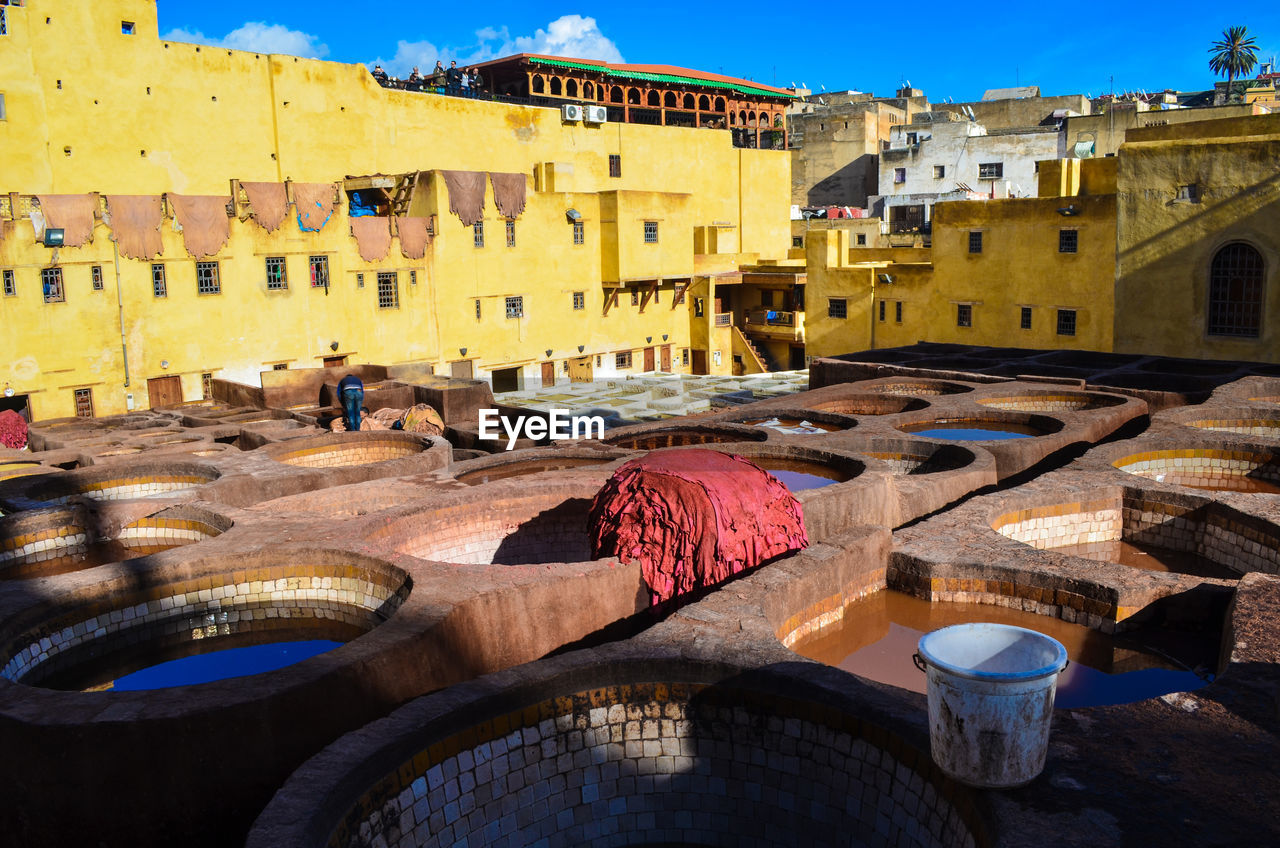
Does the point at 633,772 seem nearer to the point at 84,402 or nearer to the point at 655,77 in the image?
the point at 84,402

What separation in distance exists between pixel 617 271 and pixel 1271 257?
66.1ft

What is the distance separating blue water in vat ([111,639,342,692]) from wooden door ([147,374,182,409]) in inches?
748

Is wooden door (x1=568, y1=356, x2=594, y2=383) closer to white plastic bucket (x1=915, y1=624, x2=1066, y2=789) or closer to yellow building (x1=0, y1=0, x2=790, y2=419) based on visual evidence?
yellow building (x1=0, y1=0, x2=790, y2=419)

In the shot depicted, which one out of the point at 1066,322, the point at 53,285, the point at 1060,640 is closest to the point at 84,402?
the point at 53,285

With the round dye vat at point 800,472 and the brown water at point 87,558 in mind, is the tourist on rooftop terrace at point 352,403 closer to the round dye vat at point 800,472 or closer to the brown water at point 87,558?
the brown water at point 87,558

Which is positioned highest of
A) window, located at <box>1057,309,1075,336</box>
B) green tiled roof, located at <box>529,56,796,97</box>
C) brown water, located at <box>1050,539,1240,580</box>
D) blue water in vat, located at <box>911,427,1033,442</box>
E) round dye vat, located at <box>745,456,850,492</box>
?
green tiled roof, located at <box>529,56,796,97</box>

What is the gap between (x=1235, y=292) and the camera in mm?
24203

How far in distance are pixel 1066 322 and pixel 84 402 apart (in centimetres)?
2668

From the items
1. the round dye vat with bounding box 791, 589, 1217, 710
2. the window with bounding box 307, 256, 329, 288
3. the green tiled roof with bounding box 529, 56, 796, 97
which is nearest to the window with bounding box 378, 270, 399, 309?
the window with bounding box 307, 256, 329, 288

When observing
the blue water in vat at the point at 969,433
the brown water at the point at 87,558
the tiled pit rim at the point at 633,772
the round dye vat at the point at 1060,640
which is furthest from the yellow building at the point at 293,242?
the tiled pit rim at the point at 633,772

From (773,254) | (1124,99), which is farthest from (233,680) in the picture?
(1124,99)

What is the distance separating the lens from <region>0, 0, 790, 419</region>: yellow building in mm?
25656

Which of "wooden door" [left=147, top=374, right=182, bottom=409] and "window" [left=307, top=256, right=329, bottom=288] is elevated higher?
"window" [left=307, top=256, right=329, bottom=288]

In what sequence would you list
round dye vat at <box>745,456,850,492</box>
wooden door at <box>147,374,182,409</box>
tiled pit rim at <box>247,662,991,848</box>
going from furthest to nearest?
wooden door at <box>147,374,182,409</box>, round dye vat at <box>745,456,850,492</box>, tiled pit rim at <box>247,662,991,848</box>
